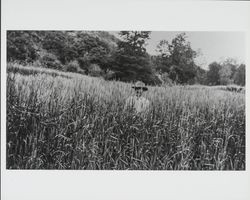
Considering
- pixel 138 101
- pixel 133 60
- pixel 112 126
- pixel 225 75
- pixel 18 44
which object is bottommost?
pixel 112 126

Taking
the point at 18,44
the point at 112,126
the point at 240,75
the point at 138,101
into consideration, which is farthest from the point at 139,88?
the point at 18,44

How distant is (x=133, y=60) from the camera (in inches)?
167

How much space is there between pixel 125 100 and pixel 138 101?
0.49 feet

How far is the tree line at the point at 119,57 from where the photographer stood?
417 cm

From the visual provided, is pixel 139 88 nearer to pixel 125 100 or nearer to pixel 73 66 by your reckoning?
pixel 125 100

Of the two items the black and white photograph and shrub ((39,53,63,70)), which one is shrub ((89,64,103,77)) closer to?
the black and white photograph

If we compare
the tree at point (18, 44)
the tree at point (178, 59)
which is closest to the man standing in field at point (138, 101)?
the tree at point (178, 59)

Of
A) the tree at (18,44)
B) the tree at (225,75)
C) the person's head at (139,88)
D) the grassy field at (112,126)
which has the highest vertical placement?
the tree at (18,44)

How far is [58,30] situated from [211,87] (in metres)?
1.88

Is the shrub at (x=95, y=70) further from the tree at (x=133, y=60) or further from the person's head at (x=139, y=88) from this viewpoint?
the person's head at (x=139, y=88)

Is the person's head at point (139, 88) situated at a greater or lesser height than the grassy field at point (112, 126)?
greater

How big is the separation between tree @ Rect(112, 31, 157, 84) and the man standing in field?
0.08 m
